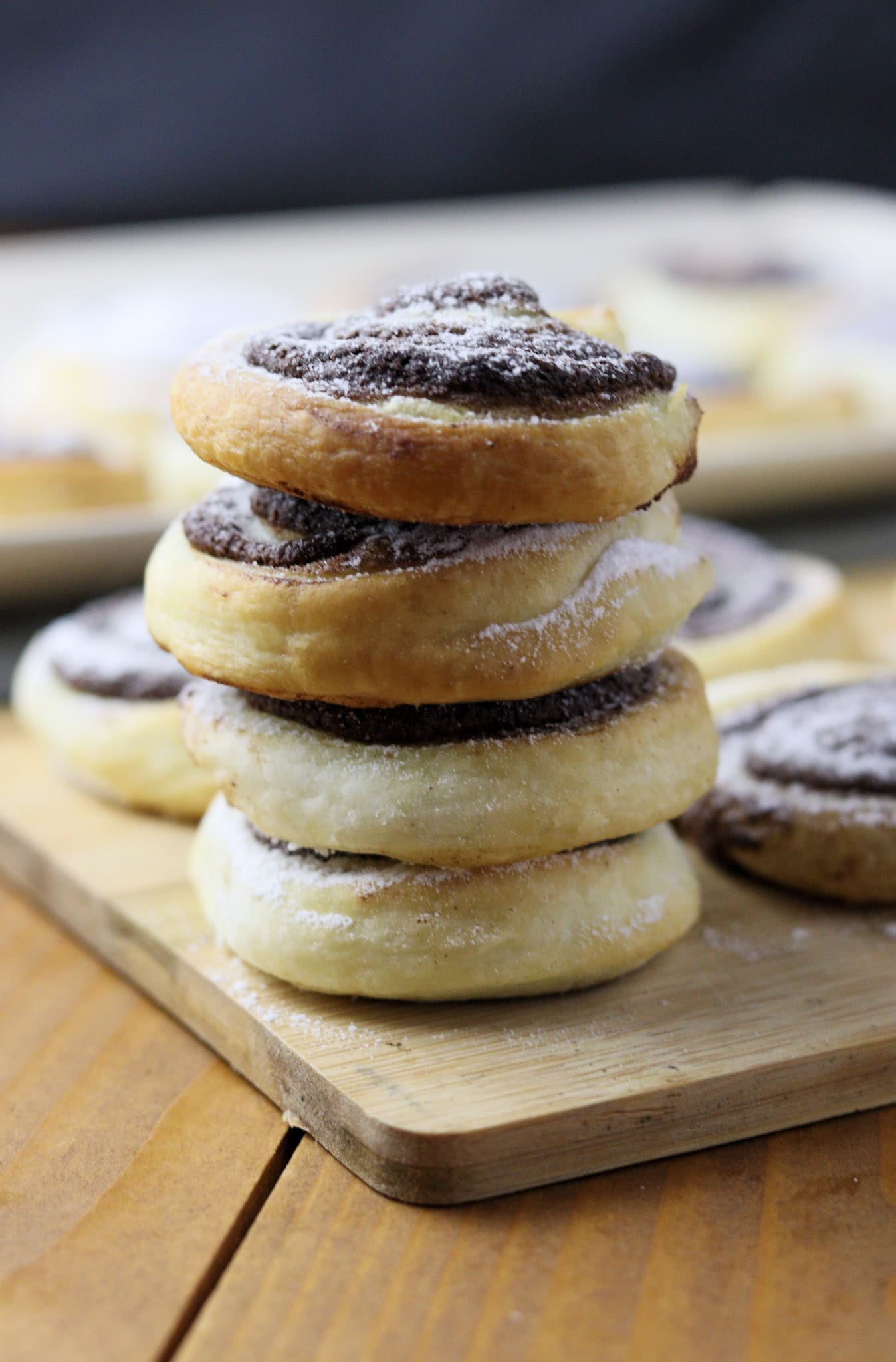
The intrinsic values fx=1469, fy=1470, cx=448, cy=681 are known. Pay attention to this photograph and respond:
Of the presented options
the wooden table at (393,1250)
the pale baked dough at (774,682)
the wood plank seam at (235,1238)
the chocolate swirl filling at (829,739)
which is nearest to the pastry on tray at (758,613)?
the pale baked dough at (774,682)

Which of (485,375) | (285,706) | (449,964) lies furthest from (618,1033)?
(485,375)

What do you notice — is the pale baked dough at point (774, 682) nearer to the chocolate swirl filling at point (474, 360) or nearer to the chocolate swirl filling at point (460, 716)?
the chocolate swirl filling at point (460, 716)

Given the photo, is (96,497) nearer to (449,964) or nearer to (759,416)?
(759,416)

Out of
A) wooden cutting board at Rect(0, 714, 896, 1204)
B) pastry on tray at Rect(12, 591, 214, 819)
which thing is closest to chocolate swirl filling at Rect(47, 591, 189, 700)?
pastry on tray at Rect(12, 591, 214, 819)

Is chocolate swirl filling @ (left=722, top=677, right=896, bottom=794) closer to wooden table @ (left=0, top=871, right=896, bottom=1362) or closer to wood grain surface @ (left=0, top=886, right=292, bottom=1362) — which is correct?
wooden table @ (left=0, top=871, right=896, bottom=1362)

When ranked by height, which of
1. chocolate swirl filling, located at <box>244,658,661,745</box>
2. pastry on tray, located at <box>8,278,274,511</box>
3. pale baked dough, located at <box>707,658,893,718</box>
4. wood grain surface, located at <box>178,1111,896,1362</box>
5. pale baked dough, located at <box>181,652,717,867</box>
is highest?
chocolate swirl filling, located at <box>244,658,661,745</box>

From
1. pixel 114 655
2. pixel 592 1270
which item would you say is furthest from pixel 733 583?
pixel 592 1270
